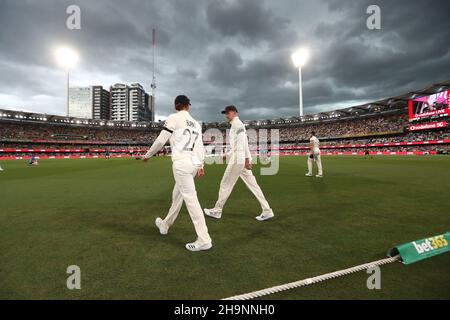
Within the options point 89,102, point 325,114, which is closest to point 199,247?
point 325,114

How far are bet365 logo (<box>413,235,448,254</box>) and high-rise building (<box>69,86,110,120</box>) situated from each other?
16318 centimetres

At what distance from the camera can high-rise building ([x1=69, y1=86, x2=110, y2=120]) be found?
5551 inches

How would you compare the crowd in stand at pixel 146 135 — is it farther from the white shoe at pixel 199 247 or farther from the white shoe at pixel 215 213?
the white shoe at pixel 199 247

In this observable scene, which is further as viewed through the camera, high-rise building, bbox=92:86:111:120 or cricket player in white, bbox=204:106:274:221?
high-rise building, bbox=92:86:111:120

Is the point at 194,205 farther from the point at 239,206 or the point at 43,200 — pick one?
the point at 43,200

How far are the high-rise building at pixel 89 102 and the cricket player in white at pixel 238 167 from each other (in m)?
160

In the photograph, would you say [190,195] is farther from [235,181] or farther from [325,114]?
[325,114]

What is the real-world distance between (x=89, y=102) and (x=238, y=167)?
16602 cm

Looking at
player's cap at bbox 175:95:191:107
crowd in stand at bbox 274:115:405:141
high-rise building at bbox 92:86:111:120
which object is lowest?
player's cap at bbox 175:95:191:107

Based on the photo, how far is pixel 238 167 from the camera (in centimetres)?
478

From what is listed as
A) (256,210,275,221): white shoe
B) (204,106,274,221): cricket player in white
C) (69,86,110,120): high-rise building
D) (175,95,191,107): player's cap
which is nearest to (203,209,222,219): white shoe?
(204,106,274,221): cricket player in white

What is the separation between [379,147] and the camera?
51.4 m

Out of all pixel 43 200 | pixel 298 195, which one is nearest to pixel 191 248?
pixel 298 195

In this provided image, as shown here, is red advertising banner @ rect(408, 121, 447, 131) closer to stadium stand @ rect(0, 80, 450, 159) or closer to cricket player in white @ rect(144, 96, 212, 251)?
stadium stand @ rect(0, 80, 450, 159)
